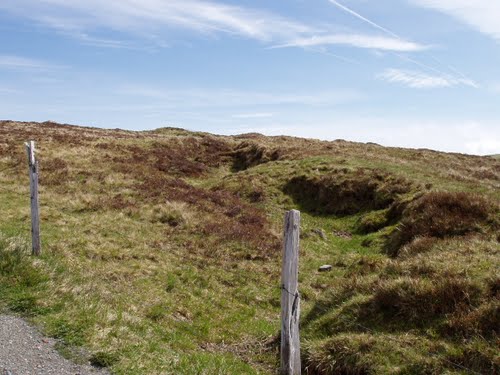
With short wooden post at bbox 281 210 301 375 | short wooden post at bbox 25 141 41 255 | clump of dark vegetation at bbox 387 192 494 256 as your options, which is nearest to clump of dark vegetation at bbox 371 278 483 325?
short wooden post at bbox 281 210 301 375

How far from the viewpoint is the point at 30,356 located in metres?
7.32

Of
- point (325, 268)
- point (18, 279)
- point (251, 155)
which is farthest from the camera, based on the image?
point (251, 155)

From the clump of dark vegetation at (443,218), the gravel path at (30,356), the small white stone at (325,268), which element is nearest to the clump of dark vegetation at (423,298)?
the gravel path at (30,356)

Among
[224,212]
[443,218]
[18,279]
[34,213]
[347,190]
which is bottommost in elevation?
[224,212]

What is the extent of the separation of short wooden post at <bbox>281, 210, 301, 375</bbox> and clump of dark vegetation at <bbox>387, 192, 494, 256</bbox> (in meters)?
12.0

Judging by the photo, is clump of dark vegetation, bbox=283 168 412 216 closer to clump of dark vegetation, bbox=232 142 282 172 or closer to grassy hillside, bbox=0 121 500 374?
grassy hillside, bbox=0 121 500 374

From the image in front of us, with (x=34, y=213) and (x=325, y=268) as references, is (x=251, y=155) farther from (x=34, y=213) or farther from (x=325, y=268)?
(x=34, y=213)

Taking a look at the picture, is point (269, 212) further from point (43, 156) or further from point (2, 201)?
point (43, 156)

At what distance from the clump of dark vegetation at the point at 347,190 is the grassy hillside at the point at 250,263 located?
0.40 ft

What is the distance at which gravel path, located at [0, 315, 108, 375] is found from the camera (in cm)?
698

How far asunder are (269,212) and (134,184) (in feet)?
31.0

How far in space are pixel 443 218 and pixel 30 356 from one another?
56.2ft

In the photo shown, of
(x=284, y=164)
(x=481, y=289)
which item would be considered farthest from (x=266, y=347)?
(x=284, y=164)

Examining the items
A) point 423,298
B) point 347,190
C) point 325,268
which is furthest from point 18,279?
point 347,190
